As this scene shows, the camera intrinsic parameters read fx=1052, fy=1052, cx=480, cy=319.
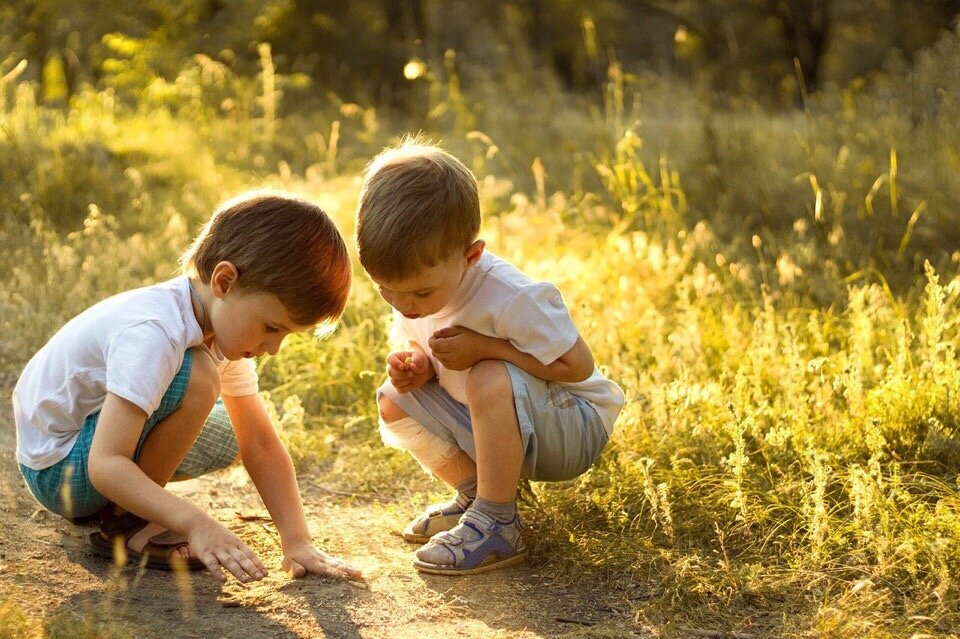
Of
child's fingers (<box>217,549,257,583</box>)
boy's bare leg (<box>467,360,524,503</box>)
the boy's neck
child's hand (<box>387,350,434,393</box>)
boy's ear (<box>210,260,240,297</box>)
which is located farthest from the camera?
child's hand (<box>387,350,434,393</box>)

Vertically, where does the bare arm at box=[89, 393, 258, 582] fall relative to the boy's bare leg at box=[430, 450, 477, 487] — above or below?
above

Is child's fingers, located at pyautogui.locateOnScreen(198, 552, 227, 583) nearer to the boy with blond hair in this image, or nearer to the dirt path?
the dirt path

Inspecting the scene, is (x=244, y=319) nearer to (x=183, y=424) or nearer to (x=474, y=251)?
(x=183, y=424)

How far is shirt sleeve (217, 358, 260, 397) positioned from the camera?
9.24ft

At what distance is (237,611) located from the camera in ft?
8.14

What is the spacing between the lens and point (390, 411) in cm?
309

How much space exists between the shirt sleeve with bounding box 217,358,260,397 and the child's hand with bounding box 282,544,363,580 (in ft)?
1.48

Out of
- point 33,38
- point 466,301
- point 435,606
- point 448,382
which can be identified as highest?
point 33,38

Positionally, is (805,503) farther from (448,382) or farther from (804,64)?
(804,64)

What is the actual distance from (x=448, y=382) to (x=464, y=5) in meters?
8.86

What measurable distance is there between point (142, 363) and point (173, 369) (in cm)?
9

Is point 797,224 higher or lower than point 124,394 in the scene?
lower

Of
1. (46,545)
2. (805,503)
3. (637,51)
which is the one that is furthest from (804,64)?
(46,545)

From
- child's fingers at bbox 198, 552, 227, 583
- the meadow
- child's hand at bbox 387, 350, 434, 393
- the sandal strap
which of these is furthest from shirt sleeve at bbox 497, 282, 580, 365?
the sandal strap
